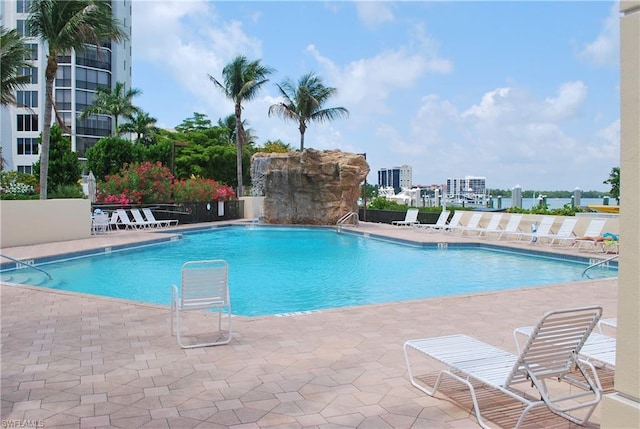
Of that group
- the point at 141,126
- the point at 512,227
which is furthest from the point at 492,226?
the point at 141,126

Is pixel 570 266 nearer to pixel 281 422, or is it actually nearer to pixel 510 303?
pixel 510 303

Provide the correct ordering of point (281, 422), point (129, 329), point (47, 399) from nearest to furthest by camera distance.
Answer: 1. point (281, 422)
2. point (47, 399)
3. point (129, 329)

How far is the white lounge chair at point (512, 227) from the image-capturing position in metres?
17.1

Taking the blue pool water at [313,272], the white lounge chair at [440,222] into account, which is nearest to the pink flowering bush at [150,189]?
the blue pool water at [313,272]

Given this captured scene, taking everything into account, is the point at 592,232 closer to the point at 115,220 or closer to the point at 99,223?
the point at 99,223

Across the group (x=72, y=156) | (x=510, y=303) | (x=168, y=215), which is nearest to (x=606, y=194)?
(x=168, y=215)

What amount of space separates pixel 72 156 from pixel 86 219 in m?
12.0

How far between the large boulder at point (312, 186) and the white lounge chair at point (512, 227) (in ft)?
27.3

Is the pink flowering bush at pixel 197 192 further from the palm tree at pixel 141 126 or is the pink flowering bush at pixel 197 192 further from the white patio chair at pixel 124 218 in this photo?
the palm tree at pixel 141 126

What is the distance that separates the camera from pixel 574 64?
17703 millimetres

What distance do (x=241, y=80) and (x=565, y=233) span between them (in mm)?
22734

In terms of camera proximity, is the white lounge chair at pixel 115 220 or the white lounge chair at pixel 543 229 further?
the white lounge chair at pixel 115 220

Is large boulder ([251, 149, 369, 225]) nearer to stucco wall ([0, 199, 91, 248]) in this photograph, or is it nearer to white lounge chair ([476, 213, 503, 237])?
white lounge chair ([476, 213, 503, 237])

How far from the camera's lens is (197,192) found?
85.1 ft
